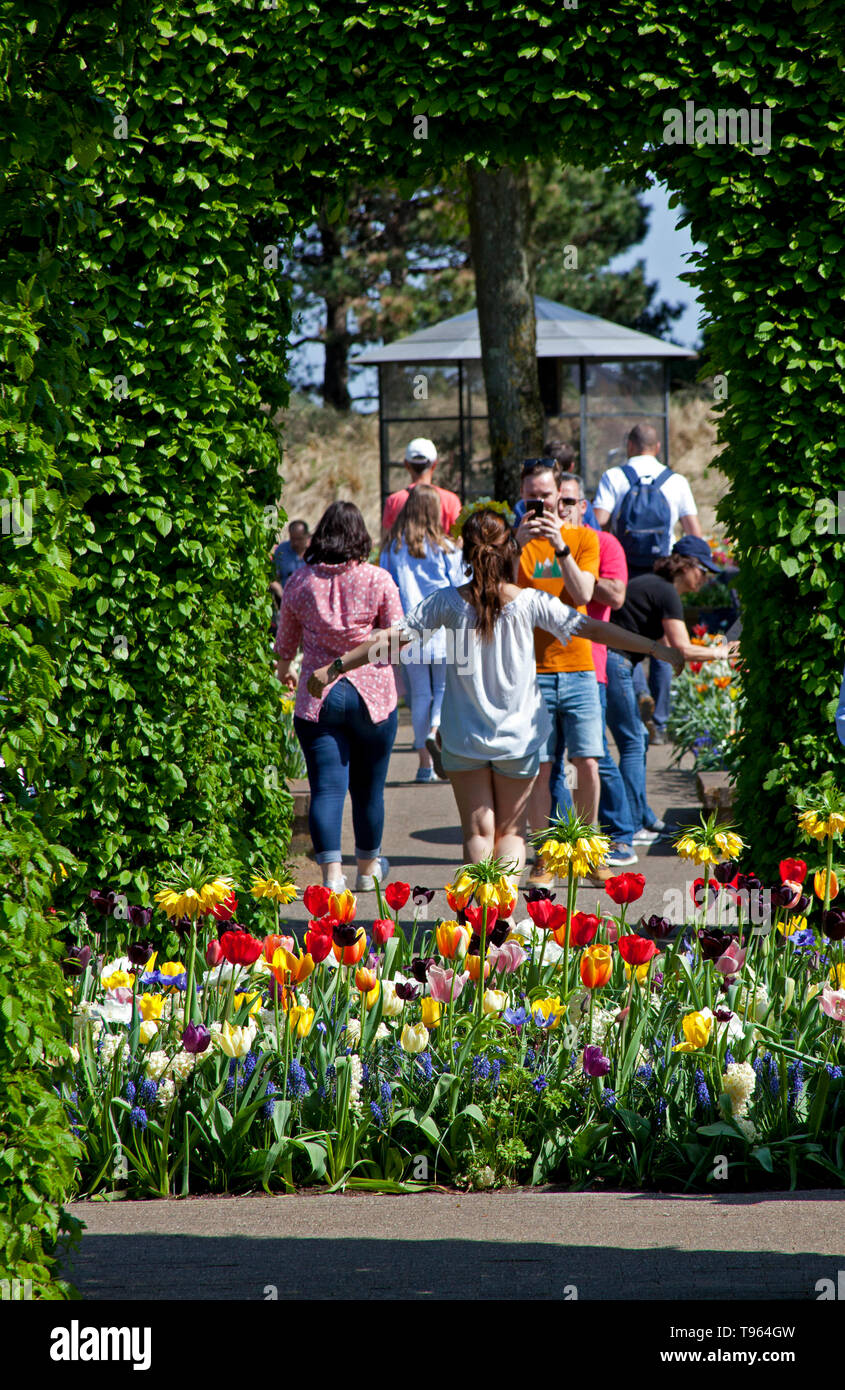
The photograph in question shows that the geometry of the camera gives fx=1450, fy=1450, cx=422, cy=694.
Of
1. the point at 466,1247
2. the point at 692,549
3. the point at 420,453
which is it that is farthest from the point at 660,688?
the point at 466,1247

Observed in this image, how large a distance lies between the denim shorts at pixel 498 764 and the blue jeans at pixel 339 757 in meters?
0.78

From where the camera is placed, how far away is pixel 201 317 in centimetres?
565

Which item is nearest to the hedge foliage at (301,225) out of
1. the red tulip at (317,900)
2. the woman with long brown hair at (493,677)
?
the woman with long brown hair at (493,677)

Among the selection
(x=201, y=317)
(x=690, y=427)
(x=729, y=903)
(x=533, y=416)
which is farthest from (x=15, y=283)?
(x=690, y=427)

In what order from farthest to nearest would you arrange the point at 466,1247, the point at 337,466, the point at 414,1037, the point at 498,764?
the point at 337,466, the point at 498,764, the point at 414,1037, the point at 466,1247

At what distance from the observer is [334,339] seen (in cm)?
2852

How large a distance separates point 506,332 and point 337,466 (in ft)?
56.9

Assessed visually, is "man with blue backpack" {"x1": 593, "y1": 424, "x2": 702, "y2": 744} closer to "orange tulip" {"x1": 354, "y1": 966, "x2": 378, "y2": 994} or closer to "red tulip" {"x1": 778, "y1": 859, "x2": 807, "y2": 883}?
"red tulip" {"x1": 778, "y1": 859, "x2": 807, "y2": 883}

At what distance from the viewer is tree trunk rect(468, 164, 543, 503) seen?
1089cm

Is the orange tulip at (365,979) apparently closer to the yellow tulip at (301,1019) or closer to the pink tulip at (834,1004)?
the yellow tulip at (301,1019)

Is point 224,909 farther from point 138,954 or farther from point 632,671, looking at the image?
point 632,671

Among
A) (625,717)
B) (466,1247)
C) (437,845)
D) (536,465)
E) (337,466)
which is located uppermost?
(337,466)
